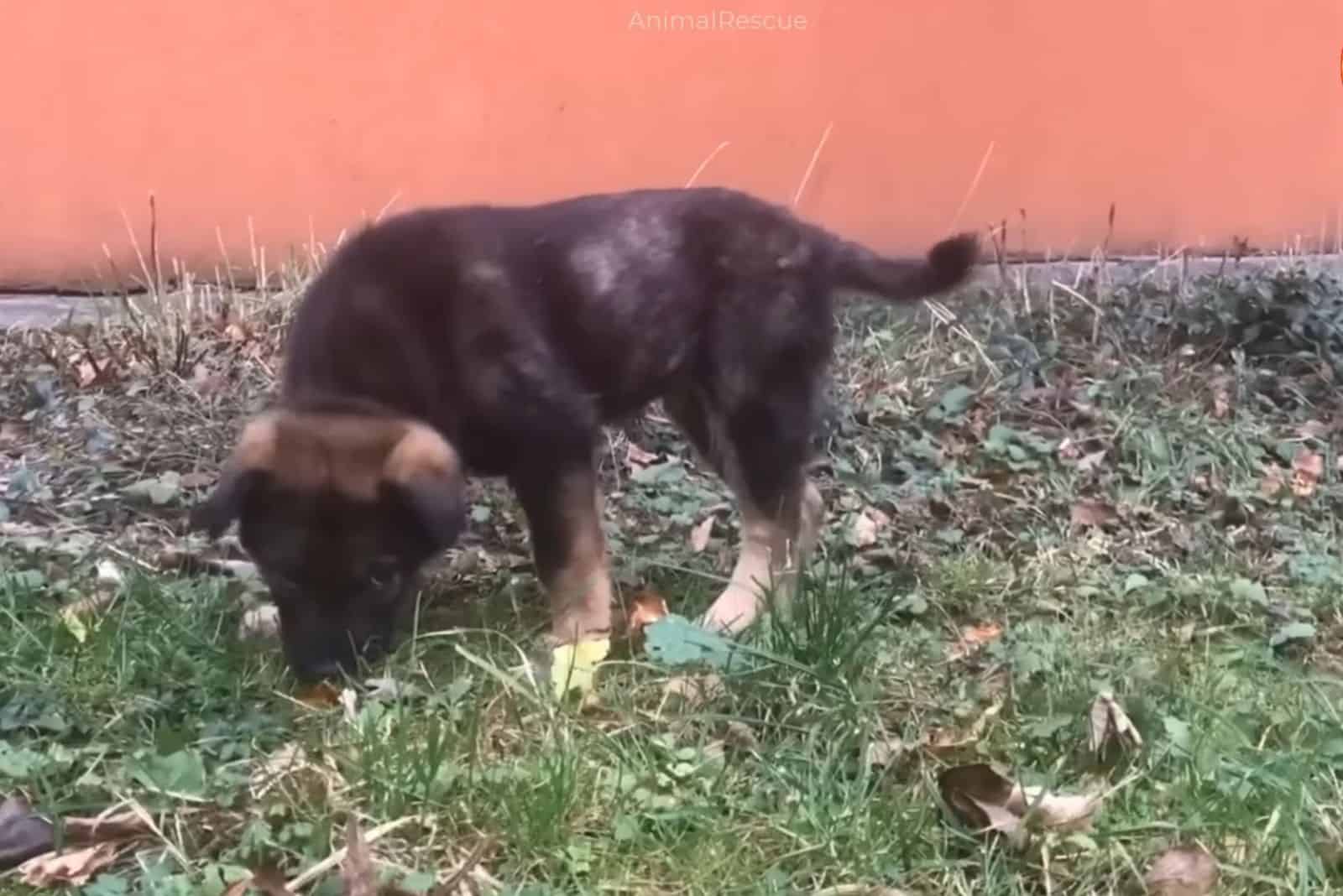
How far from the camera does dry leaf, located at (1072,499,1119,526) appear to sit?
3.96 metres

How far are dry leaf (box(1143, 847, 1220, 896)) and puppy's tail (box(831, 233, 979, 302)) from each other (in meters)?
1.62

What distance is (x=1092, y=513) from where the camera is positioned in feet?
13.1

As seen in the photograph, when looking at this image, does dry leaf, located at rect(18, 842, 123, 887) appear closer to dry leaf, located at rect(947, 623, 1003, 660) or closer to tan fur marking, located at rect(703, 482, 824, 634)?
tan fur marking, located at rect(703, 482, 824, 634)

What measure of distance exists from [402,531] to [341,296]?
2.07ft

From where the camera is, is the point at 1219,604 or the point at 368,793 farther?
the point at 1219,604

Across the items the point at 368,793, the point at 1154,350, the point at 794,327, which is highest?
the point at 794,327

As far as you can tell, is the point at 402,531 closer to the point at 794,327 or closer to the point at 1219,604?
the point at 794,327

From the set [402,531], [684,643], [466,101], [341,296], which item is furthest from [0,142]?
[684,643]

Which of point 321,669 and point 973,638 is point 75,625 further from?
point 973,638

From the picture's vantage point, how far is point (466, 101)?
5680mm

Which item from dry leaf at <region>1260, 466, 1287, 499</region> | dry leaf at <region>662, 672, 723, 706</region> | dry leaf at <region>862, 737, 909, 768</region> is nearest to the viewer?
dry leaf at <region>862, 737, 909, 768</region>

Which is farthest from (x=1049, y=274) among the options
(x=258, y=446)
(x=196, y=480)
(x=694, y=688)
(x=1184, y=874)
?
(x=1184, y=874)

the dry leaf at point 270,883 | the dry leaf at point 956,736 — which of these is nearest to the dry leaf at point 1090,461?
the dry leaf at point 956,736

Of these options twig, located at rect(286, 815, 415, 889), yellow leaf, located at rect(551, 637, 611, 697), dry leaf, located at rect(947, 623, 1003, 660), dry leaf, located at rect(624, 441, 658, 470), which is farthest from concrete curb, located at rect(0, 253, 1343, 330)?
twig, located at rect(286, 815, 415, 889)
